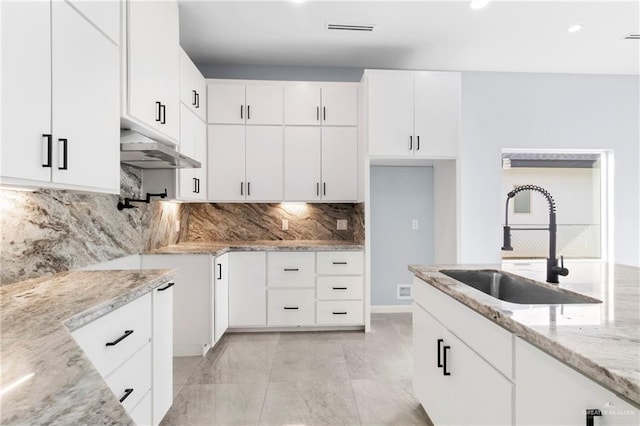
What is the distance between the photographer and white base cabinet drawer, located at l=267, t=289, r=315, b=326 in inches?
137

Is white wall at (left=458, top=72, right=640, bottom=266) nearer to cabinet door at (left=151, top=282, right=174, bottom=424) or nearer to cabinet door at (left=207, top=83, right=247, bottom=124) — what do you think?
cabinet door at (left=207, top=83, right=247, bottom=124)

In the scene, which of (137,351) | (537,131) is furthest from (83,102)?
(537,131)

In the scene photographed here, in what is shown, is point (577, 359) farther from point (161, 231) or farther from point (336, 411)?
point (161, 231)

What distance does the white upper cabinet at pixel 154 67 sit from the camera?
1975mm

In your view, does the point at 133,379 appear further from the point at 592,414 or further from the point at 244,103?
the point at 244,103

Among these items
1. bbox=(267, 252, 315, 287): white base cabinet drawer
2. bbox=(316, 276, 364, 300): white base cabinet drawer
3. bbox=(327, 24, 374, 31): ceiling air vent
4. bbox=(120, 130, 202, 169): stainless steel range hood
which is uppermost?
bbox=(327, 24, 374, 31): ceiling air vent

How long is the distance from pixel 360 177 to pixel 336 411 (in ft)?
7.39

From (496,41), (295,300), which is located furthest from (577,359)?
(496,41)

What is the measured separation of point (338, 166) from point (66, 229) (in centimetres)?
248

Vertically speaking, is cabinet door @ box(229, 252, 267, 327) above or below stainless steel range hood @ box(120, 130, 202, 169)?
below

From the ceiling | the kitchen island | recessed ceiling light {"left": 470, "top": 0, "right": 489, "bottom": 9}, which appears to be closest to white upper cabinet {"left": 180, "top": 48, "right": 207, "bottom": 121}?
the ceiling

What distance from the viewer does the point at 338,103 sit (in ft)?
12.2

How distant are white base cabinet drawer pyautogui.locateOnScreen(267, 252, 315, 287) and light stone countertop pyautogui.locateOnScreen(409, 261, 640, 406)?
191 centimetres

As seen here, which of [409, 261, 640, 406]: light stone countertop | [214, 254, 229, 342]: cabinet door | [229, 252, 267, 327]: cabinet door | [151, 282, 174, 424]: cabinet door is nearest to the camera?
[409, 261, 640, 406]: light stone countertop
